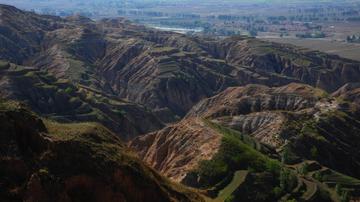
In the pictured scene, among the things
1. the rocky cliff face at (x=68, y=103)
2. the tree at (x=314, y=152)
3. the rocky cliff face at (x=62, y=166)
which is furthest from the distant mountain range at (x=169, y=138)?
the rocky cliff face at (x=68, y=103)

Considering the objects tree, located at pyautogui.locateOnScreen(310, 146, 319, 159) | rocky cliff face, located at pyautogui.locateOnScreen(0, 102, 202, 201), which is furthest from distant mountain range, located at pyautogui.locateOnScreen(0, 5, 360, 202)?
tree, located at pyautogui.locateOnScreen(310, 146, 319, 159)

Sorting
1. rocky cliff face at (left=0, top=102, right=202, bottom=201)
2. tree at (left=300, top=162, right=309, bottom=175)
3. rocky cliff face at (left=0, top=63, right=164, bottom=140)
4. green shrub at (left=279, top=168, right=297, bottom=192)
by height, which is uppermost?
rocky cliff face at (left=0, top=102, right=202, bottom=201)

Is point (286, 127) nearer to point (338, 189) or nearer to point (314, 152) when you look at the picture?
point (314, 152)

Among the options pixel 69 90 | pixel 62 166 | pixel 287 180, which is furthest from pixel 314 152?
pixel 69 90

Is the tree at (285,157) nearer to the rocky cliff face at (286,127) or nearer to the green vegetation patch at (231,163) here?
the rocky cliff face at (286,127)

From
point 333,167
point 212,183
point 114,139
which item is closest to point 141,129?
point 333,167

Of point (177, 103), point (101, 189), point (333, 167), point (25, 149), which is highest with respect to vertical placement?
point (25, 149)

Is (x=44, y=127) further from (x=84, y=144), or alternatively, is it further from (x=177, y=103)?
(x=177, y=103)

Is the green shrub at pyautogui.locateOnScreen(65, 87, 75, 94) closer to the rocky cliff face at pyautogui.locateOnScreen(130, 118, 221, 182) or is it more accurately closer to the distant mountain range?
the distant mountain range

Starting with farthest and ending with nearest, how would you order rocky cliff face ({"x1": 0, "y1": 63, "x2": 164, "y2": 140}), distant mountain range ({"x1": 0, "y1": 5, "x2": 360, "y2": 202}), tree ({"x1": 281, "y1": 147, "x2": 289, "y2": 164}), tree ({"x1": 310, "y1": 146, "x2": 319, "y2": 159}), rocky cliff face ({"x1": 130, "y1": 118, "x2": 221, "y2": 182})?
1. rocky cliff face ({"x1": 0, "y1": 63, "x2": 164, "y2": 140})
2. tree ({"x1": 310, "y1": 146, "x2": 319, "y2": 159})
3. tree ({"x1": 281, "y1": 147, "x2": 289, "y2": 164})
4. rocky cliff face ({"x1": 130, "y1": 118, "x2": 221, "y2": 182})
5. distant mountain range ({"x1": 0, "y1": 5, "x2": 360, "y2": 202})
